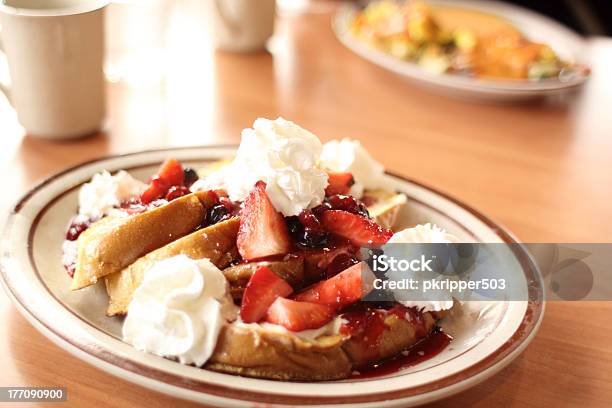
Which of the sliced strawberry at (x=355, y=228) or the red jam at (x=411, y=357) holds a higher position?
the sliced strawberry at (x=355, y=228)

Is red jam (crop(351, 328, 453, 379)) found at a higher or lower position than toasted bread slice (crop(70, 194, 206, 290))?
lower

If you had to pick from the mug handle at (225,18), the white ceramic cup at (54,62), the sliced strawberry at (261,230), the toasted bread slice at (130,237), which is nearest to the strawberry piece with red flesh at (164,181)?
the toasted bread slice at (130,237)

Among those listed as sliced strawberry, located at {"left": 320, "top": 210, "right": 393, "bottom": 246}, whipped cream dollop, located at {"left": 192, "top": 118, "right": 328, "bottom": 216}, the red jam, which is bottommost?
the red jam

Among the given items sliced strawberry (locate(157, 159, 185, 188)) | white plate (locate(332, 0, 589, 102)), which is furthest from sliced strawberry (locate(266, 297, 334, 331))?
white plate (locate(332, 0, 589, 102))

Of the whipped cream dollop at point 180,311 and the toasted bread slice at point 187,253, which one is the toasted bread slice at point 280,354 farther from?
the toasted bread slice at point 187,253

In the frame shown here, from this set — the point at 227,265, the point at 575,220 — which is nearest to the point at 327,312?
the point at 227,265

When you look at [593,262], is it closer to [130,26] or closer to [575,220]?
[575,220]

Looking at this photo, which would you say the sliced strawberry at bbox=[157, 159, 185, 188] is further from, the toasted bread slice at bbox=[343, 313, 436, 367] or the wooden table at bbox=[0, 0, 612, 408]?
the toasted bread slice at bbox=[343, 313, 436, 367]
